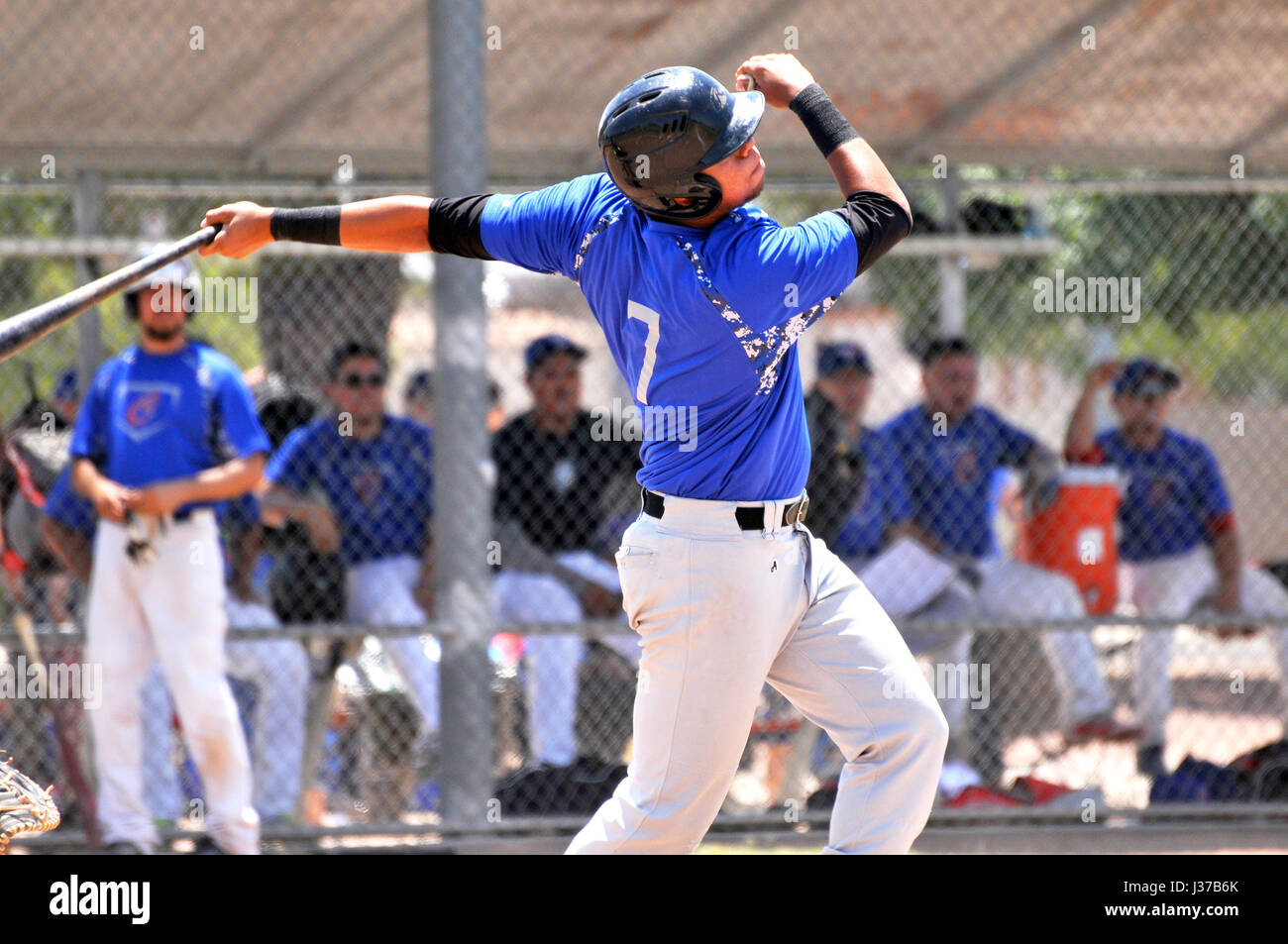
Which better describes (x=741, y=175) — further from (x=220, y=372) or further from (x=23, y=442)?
(x=23, y=442)

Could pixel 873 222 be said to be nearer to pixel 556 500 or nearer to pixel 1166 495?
pixel 556 500

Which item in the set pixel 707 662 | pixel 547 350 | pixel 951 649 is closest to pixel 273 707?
pixel 547 350

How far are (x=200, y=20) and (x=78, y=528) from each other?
2.03m

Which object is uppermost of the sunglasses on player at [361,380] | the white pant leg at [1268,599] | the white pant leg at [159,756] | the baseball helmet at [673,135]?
the baseball helmet at [673,135]

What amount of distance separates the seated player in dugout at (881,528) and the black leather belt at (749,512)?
263cm

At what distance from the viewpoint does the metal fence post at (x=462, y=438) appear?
4918 millimetres

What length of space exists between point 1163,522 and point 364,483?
3295 mm

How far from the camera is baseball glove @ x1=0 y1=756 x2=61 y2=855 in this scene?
240 centimetres

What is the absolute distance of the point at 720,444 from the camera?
9.66 ft

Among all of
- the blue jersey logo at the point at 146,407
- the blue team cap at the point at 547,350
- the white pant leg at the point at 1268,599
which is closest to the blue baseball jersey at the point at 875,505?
the blue team cap at the point at 547,350

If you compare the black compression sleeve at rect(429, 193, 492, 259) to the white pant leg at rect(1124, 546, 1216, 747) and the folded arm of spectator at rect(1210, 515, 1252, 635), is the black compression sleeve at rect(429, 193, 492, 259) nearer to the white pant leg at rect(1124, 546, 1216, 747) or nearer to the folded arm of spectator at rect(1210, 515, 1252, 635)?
the white pant leg at rect(1124, 546, 1216, 747)

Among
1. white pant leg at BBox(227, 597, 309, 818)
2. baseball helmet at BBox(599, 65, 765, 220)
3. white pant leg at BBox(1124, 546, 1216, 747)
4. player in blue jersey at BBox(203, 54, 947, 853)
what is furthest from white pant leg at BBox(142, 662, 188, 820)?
white pant leg at BBox(1124, 546, 1216, 747)

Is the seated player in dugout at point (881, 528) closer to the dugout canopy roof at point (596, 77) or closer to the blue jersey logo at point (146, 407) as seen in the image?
the dugout canopy roof at point (596, 77)
